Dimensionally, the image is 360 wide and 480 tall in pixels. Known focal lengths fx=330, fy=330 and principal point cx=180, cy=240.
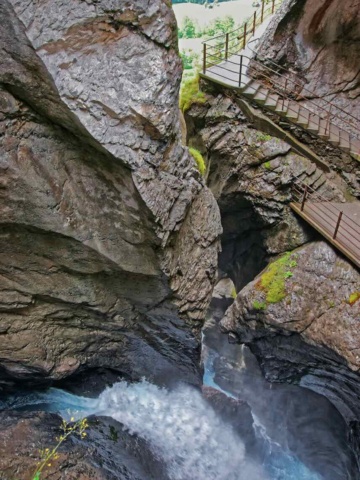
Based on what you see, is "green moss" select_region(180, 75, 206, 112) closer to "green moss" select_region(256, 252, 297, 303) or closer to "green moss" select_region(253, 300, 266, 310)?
"green moss" select_region(256, 252, 297, 303)

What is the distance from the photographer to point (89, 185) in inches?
207

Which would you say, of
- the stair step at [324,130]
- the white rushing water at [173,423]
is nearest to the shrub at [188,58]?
the stair step at [324,130]

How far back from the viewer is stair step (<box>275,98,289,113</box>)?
9289 mm

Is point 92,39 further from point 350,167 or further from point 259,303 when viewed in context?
point 350,167

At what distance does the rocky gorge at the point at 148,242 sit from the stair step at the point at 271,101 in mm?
539

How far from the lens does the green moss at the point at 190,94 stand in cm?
973

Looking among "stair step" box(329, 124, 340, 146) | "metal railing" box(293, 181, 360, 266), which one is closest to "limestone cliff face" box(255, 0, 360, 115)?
"stair step" box(329, 124, 340, 146)

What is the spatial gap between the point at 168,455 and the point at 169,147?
7106 millimetres

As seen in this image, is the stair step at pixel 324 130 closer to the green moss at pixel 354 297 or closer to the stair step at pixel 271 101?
the stair step at pixel 271 101

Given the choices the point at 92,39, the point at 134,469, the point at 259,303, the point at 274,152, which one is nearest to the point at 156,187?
the point at 92,39

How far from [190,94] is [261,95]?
209cm

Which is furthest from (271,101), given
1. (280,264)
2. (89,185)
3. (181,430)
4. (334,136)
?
(181,430)

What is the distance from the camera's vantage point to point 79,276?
6105 millimetres

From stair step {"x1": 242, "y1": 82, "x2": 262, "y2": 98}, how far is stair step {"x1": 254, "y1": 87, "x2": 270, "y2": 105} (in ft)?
0.34
